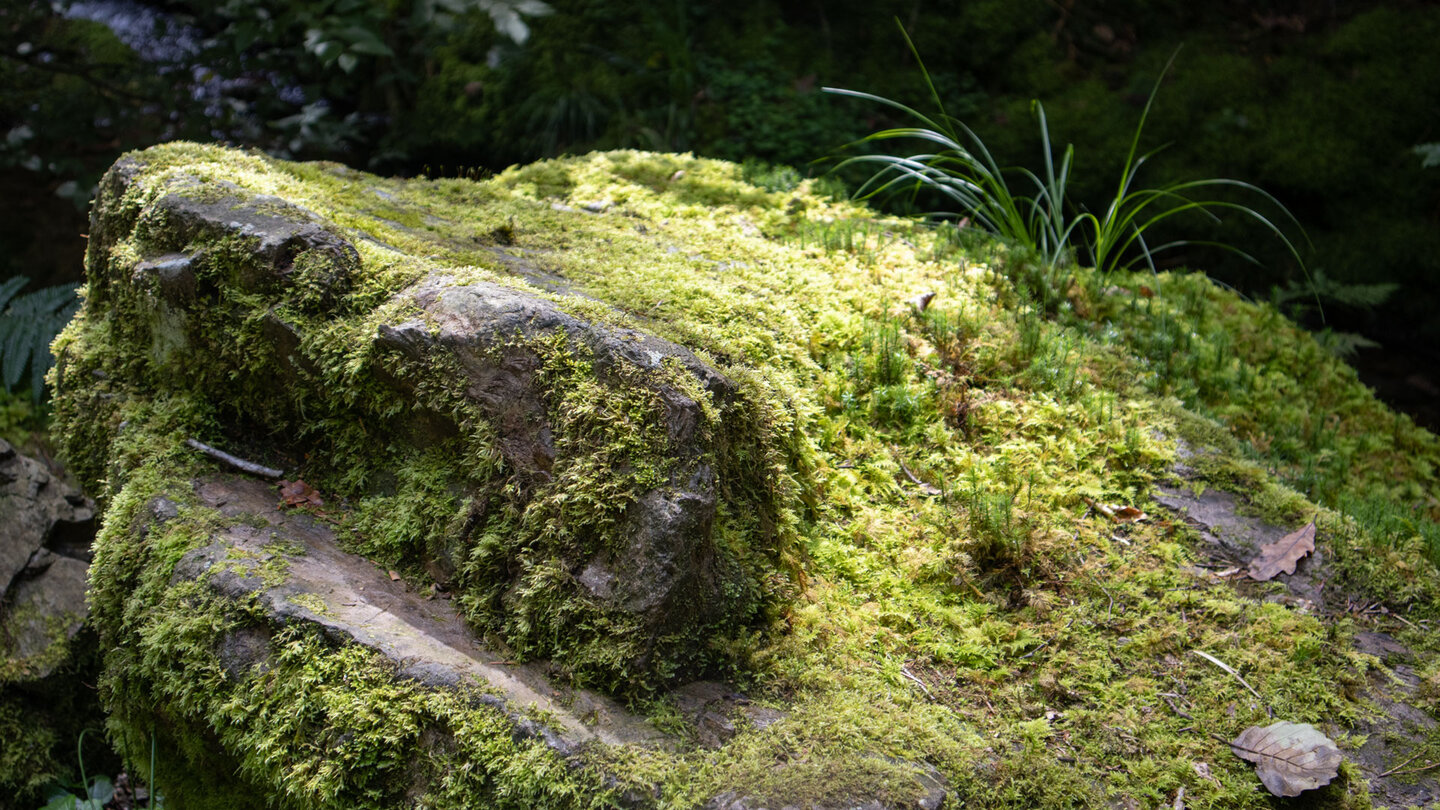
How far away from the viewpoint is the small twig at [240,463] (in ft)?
8.89

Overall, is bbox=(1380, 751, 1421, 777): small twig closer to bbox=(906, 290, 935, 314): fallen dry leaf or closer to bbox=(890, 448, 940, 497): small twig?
bbox=(890, 448, 940, 497): small twig

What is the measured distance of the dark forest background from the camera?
5840 mm

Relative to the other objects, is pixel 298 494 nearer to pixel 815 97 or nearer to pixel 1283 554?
pixel 1283 554

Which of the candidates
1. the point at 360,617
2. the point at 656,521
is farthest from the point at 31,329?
the point at 656,521

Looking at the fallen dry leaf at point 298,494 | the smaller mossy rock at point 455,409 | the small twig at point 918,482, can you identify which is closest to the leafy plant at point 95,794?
the fallen dry leaf at point 298,494

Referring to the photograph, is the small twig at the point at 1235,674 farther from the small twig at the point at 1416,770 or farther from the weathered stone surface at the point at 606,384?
the weathered stone surface at the point at 606,384

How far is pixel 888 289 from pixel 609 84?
414 cm

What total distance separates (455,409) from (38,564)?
2.28 meters

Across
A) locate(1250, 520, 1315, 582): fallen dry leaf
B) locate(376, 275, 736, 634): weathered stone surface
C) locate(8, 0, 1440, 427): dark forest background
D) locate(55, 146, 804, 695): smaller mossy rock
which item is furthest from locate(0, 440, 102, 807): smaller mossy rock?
locate(1250, 520, 1315, 582): fallen dry leaf

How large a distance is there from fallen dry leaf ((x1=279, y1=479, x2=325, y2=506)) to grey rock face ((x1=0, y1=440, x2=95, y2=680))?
55.2 inches

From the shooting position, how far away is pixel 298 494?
2.67 m

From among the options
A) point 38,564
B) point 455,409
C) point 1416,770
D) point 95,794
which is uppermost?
point 455,409

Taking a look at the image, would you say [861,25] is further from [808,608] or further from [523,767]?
[523,767]

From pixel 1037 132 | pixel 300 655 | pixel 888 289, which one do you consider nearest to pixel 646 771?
pixel 300 655
